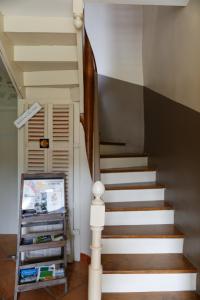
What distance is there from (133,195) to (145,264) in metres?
0.73

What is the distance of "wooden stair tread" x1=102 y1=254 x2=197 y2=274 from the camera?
78.9 inches

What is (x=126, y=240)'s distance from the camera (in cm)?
224

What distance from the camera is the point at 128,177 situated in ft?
9.56

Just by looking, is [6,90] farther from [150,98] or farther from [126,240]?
[126,240]

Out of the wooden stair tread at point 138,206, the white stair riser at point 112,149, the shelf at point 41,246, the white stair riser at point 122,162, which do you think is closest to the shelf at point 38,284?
the shelf at point 41,246

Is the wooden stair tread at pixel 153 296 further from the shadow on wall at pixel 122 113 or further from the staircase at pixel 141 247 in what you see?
the shadow on wall at pixel 122 113

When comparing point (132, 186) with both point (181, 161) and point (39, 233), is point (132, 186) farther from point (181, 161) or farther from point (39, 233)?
point (39, 233)

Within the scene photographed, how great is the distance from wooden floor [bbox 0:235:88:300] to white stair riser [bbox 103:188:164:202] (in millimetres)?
780

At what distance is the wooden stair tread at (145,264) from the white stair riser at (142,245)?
32 mm

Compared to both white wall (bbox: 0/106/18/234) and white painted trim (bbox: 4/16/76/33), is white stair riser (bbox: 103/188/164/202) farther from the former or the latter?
white wall (bbox: 0/106/18/234)

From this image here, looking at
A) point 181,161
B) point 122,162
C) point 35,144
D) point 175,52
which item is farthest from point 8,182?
point 175,52

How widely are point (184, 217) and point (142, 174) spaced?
0.84 metres

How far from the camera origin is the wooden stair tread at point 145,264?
78.9 inches

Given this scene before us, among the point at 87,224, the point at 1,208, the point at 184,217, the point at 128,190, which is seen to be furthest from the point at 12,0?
the point at 1,208
